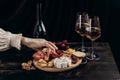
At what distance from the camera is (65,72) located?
176cm

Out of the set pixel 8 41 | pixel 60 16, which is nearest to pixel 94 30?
pixel 8 41

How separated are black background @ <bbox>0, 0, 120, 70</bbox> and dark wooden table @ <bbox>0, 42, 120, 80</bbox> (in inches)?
38.3

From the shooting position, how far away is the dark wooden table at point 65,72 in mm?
1695

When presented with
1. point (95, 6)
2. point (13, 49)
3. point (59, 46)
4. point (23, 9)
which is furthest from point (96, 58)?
point (23, 9)

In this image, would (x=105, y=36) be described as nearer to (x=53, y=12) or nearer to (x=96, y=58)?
(x=53, y=12)

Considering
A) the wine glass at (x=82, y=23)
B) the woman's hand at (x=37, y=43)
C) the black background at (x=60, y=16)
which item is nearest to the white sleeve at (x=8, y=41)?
the woman's hand at (x=37, y=43)

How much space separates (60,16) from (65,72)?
4.01ft

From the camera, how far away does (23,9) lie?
2.93 metres

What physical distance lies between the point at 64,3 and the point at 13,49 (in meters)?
0.97

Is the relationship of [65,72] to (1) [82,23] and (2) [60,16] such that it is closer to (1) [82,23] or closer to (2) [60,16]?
(1) [82,23]

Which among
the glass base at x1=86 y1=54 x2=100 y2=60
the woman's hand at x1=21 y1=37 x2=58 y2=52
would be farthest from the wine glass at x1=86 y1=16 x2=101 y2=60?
the woman's hand at x1=21 y1=37 x2=58 y2=52

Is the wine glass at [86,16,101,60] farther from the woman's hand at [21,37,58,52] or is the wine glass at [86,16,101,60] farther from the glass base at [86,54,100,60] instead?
the woman's hand at [21,37,58,52]

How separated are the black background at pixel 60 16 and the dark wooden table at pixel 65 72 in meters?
0.97

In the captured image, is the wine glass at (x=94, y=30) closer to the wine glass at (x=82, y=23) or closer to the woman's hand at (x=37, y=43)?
the wine glass at (x=82, y=23)
